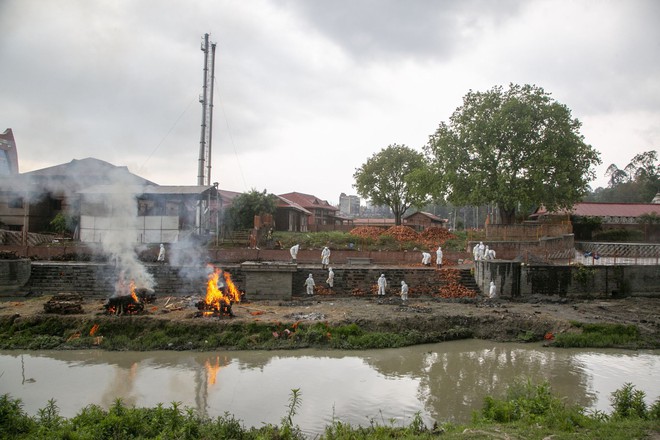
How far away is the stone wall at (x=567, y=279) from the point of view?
2256 cm

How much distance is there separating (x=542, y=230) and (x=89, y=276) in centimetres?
3000

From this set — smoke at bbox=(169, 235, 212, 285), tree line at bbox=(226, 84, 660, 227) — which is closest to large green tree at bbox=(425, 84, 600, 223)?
tree line at bbox=(226, 84, 660, 227)

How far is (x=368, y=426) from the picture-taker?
8.87 metres

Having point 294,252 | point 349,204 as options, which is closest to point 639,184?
point 294,252

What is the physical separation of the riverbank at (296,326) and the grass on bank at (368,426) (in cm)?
636

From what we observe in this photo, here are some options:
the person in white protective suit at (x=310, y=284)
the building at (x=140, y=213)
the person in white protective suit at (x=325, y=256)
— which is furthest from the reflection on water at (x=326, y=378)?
the building at (x=140, y=213)

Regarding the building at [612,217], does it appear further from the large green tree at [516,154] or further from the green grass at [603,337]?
the green grass at [603,337]

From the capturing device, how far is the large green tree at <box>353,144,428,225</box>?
46312mm

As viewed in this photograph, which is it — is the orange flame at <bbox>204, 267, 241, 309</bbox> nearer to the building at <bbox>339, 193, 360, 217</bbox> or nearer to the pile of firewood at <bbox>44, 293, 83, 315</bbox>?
the pile of firewood at <bbox>44, 293, 83, 315</bbox>

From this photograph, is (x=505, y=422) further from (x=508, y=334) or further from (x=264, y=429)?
(x=508, y=334)

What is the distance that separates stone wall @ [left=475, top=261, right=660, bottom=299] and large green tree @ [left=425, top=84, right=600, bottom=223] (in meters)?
7.10

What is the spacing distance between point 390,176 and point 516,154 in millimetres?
17293

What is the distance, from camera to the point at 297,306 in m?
20.0

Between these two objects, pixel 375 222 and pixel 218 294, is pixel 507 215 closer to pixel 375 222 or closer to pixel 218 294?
pixel 218 294
